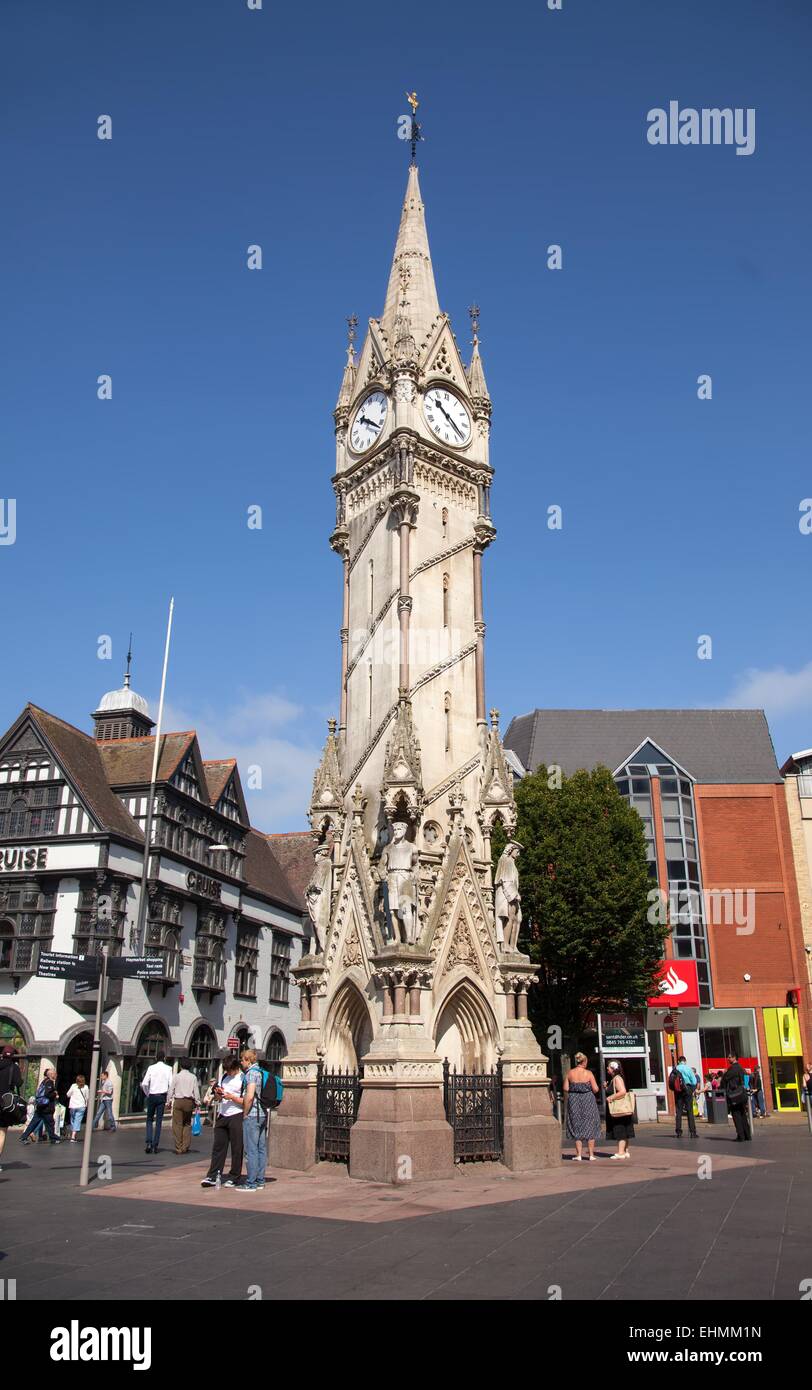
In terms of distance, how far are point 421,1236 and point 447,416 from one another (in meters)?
16.7

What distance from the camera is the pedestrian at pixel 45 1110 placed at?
1004 inches

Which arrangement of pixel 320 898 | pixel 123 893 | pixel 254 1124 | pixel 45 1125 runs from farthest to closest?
pixel 123 893 → pixel 45 1125 → pixel 320 898 → pixel 254 1124

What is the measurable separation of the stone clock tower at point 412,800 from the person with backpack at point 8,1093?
180 inches

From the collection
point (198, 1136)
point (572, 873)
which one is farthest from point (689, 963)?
point (198, 1136)

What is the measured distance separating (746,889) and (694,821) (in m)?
3.82

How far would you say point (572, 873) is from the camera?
1325 inches

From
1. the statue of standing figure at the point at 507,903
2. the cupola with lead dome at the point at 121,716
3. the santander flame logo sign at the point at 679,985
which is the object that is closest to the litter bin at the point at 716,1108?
the santander flame logo sign at the point at 679,985

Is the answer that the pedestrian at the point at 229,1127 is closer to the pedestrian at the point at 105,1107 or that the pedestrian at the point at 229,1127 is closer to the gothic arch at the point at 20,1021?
the pedestrian at the point at 105,1107

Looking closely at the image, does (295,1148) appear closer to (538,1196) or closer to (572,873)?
(538,1196)

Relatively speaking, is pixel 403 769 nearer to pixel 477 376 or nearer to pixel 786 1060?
pixel 477 376

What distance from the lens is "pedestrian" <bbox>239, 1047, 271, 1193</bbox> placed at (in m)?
13.7

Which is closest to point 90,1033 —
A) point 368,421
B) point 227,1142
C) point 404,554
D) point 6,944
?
point 6,944

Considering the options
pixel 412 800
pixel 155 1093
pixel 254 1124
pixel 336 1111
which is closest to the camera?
pixel 254 1124
